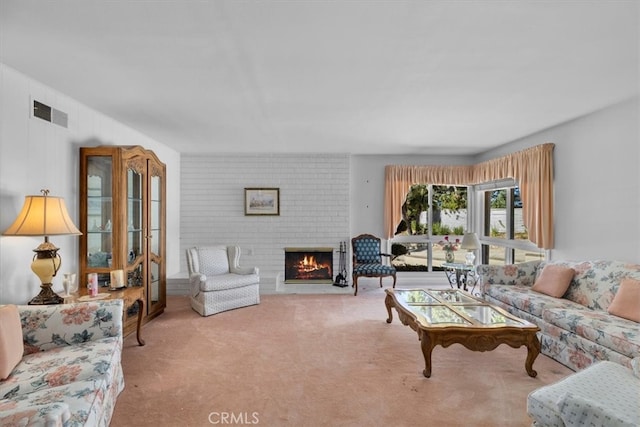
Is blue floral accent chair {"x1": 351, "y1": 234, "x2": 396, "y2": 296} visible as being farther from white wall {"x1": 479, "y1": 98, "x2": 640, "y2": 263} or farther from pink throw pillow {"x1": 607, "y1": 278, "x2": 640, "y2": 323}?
pink throw pillow {"x1": 607, "y1": 278, "x2": 640, "y2": 323}

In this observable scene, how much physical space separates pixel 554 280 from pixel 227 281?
385 centimetres

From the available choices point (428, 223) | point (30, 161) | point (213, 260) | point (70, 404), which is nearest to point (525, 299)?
point (428, 223)

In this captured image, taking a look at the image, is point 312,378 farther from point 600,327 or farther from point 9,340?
point 600,327

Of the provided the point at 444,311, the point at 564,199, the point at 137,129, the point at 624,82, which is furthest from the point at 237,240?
the point at 624,82

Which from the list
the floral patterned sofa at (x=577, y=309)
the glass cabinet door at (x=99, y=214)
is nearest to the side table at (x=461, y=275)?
the floral patterned sofa at (x=577, y=309)

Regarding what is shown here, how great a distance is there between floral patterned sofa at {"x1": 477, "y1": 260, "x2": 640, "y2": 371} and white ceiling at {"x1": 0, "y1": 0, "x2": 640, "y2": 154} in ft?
5.54

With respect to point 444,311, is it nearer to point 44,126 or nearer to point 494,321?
point 494,321

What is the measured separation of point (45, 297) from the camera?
2.46 m

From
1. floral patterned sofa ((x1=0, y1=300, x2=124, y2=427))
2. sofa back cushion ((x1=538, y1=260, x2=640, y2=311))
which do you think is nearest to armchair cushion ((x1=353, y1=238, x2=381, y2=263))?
sofa back cushion ((x1=538, y1=260, x2=640, y2=311))

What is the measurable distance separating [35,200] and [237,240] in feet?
11.4

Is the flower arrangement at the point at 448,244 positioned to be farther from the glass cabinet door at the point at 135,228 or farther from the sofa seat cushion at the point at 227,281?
the glass cabinet door at the point at 135,228

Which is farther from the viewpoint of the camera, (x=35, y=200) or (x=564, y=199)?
(x=564, y=199)

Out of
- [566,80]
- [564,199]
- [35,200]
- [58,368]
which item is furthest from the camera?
[564,199]

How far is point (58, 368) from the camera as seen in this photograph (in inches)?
70.7
